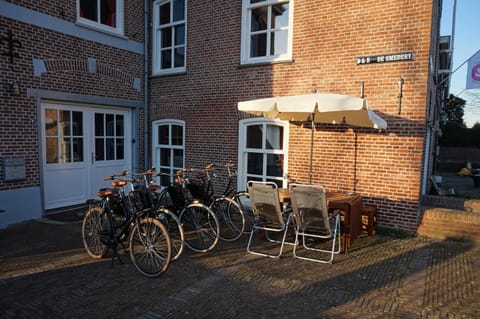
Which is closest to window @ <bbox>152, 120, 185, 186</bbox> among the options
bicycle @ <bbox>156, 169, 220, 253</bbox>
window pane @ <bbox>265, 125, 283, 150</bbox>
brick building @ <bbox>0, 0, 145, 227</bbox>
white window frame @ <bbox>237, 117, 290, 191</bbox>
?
brick building @ <bbox>0, 0, 145, 227</bbox>

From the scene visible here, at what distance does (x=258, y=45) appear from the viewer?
7488mm

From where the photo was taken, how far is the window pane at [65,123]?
724cm

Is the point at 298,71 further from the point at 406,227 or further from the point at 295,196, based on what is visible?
the point at 406,227

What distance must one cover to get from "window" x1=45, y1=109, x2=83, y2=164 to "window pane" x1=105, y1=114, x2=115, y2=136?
686mm

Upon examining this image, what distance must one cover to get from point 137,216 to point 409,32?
530cm

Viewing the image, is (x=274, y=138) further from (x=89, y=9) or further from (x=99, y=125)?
(x=89, y=9)

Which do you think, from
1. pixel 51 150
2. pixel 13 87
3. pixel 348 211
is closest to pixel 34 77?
pixel 13 87

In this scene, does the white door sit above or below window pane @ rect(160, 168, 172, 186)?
above

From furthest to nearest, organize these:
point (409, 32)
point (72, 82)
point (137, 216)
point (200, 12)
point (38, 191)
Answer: point (200, 12) < point (72, 82) < point (38, 191) < point (409, 32) < point (137, 216)

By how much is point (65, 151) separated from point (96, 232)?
11.0 ft

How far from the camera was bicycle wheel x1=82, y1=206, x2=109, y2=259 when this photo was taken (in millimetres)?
4570

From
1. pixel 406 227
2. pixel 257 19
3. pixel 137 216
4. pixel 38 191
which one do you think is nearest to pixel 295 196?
pixel 137 216

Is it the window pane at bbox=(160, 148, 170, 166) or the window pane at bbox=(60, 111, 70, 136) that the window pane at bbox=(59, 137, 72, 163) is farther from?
the window pane at bbox=(160, 148, 170, 166)

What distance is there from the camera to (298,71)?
6824mm
